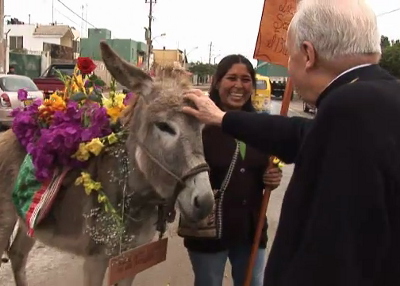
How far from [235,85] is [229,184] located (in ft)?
1.95

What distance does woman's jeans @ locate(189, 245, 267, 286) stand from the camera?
9.64 ft

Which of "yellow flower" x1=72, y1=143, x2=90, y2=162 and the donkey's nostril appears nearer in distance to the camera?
the donkey's nostril

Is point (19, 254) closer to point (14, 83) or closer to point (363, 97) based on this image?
point (363, 97)

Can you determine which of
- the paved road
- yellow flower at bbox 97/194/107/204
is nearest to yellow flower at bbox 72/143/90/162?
yellow flower at bbox 97/194/107/204

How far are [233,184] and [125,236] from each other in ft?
2.44

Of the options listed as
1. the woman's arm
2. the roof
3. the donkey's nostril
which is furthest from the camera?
the roof

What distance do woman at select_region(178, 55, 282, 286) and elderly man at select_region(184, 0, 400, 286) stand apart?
1.36 m

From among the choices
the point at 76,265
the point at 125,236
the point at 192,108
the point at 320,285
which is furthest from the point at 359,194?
the point at 76,265

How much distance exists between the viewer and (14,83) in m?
14.5

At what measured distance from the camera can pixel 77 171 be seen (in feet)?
10.1

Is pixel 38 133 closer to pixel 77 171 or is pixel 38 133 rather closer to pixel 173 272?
pixel 77 171

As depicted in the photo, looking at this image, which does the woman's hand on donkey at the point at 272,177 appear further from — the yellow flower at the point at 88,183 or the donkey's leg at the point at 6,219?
the donkey's leg at the point at 6,219

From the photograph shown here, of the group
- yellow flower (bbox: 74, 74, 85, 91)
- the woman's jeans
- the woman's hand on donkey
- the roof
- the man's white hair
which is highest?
the roof

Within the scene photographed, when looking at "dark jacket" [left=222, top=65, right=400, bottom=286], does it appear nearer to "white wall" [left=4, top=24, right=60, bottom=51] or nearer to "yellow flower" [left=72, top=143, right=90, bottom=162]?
"yellow flower" [left=72, top=143, right=90, bottom=162]
